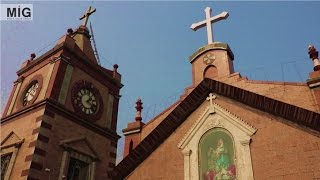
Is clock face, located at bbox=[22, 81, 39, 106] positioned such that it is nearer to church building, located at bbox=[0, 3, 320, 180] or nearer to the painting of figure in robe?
church building, located at bbox=[0, 3, 320, 180]

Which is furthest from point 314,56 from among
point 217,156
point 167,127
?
point 167,127

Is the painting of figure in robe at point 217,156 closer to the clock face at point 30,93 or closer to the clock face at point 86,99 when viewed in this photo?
the clock face at point 86,99

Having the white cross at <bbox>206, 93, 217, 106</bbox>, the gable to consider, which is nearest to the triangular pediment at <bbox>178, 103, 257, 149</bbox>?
the white cross at <bbox>206, 93, 217, 106</bbox>

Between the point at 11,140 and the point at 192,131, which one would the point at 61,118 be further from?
the point at 192,131

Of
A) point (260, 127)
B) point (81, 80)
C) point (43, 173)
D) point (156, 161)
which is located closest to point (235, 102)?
point (260, 127)

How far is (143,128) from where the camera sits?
17.0 meters

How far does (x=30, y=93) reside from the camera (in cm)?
2552

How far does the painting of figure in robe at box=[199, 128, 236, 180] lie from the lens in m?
13.5

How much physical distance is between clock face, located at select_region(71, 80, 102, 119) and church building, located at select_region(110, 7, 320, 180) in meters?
9.35

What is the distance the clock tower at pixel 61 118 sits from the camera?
2127 centimetres

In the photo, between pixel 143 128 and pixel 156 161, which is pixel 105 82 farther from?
pixel 156 161

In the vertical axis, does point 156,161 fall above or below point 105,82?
below

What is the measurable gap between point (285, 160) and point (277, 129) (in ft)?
4.41

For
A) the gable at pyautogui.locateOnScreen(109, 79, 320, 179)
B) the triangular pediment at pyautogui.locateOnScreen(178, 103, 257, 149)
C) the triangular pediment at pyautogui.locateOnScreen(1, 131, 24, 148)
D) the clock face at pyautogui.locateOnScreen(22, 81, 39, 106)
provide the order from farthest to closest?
the clock face at pyautogui.locateOnScreen(22, 81, 39, 106), the triangular pediment at pyautogui.locateOnScreen(1, 131, 24, 148), the gable at pyautogui.locateOnScreen(109, 79, 320, 179), the triangular pediment at pyautogui.locateOnScreen(178, 103, 257, 149)
